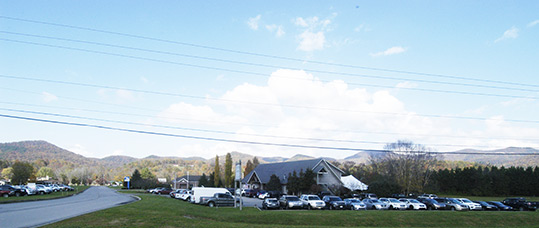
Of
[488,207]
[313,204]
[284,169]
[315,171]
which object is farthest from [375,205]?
[284,169]

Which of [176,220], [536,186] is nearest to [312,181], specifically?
[176,220]

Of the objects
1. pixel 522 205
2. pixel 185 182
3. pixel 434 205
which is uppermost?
pixel 434 205

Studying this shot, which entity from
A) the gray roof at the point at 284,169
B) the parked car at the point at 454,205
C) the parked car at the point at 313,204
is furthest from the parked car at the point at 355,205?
the gray roof at the point at 284,169

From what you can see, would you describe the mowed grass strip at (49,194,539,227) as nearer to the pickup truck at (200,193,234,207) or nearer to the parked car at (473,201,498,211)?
the parked car at (473,201,498,211)

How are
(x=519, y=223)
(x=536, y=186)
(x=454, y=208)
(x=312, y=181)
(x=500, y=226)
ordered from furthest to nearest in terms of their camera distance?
(x=536, y=186)
(x=312, y=181)
(x=454, y=208)
(x=519, y=223)
(x=500, y=226)

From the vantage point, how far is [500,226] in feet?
86.2

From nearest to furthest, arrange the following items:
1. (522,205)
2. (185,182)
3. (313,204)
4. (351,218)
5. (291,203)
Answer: (351,218)
(291,203)
(313,204)
(522,205)
(185,182)

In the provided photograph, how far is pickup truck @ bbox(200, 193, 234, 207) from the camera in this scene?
36844 millimetres

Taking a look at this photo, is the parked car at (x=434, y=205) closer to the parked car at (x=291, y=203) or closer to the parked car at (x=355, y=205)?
the parked car at (x=355, y=205)

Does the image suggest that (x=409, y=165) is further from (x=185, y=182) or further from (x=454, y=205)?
(x=185, y=182)

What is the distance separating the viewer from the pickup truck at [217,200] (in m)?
36.8

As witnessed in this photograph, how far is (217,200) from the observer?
36906mm

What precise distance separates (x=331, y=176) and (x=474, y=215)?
40.3 meters

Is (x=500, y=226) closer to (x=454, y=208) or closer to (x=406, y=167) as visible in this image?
(x=454, y=208)
